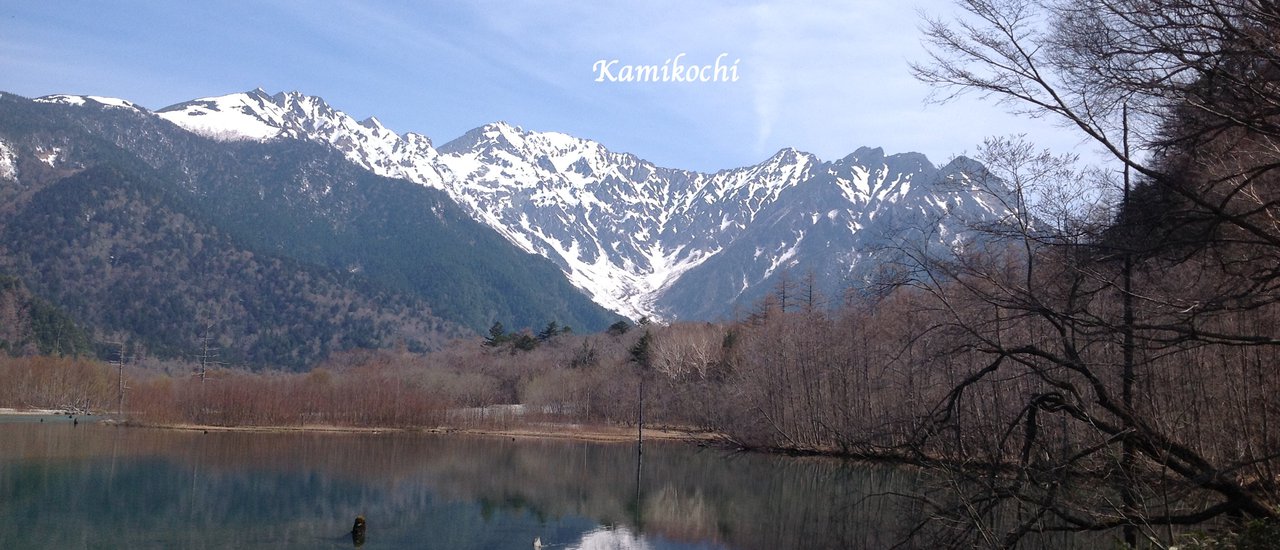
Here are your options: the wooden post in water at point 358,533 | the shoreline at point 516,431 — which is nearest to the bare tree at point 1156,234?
the wooden post in water at point 358,533

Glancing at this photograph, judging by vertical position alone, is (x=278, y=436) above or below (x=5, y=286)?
below

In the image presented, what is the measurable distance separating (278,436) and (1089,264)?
7264cm

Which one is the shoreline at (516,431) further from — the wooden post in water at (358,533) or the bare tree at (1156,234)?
the bare tree at (1156,234)

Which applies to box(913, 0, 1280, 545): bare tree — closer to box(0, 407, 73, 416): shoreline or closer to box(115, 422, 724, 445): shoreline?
box(115, 422, 724, 445): shoreline

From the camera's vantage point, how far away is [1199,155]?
11359 mm

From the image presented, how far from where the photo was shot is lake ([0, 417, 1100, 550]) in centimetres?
2844

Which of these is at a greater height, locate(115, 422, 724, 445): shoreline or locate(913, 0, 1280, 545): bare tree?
locate(913, 0, 1280, 545): bare tree

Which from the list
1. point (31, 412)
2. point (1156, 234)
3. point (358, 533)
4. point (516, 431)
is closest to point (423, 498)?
point (358, 533)

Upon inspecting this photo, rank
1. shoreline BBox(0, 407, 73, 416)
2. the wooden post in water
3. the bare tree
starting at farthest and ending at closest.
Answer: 1. shoreline BBox(0, 407, 73, 416)
2. the wooden post in water
3. the bare tree

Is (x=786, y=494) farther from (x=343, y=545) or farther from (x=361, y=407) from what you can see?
(x=361, y=407)

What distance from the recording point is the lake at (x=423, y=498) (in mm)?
28438

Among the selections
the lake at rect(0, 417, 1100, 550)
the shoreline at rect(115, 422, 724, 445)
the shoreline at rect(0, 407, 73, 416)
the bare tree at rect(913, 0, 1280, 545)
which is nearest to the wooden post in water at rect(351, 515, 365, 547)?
the lake at rect(0, 417, 1100, 550)

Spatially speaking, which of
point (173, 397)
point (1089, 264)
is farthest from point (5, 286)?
point (1089, 264)

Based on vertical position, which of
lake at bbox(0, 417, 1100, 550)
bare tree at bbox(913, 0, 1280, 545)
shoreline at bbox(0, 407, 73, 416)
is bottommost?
shoreline at bbox(0, 407, 73, 416)
